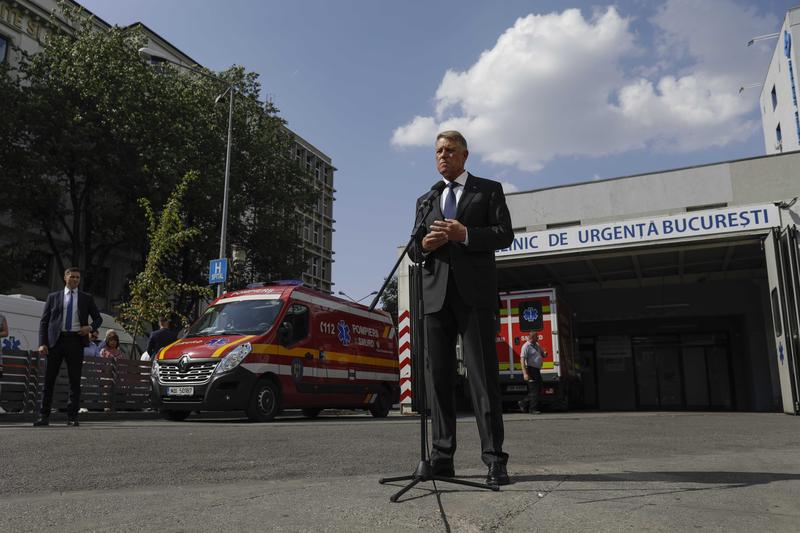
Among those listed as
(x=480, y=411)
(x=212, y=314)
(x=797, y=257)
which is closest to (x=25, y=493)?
(x=480, y=411)

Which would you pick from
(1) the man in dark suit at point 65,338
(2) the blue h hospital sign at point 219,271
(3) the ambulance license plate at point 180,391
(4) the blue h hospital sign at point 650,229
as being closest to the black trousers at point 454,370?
(1) the man in dark suit at point 65,338

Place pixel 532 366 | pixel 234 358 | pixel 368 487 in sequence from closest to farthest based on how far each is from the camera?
pixel 368 487, pixel 234 358, pixel 532 366

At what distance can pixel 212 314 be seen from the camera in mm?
12680

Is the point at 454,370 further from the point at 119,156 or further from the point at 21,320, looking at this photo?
the point at 119,156

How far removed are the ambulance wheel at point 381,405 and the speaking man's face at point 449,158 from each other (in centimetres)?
1137

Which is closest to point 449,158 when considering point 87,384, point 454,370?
point 454,370

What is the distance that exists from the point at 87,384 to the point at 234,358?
13.0 ft

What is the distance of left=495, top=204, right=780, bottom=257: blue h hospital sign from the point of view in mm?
14500

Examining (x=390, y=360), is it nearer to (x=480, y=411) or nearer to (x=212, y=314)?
(x=212, y=314)

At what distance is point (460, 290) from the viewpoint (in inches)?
151

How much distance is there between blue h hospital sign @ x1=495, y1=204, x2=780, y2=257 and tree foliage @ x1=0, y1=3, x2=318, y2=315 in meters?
12.8

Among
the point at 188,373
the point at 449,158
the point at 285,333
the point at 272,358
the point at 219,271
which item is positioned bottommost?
the point at 188,373

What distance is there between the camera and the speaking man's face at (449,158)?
13.4 feet

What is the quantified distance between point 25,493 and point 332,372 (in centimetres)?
989
